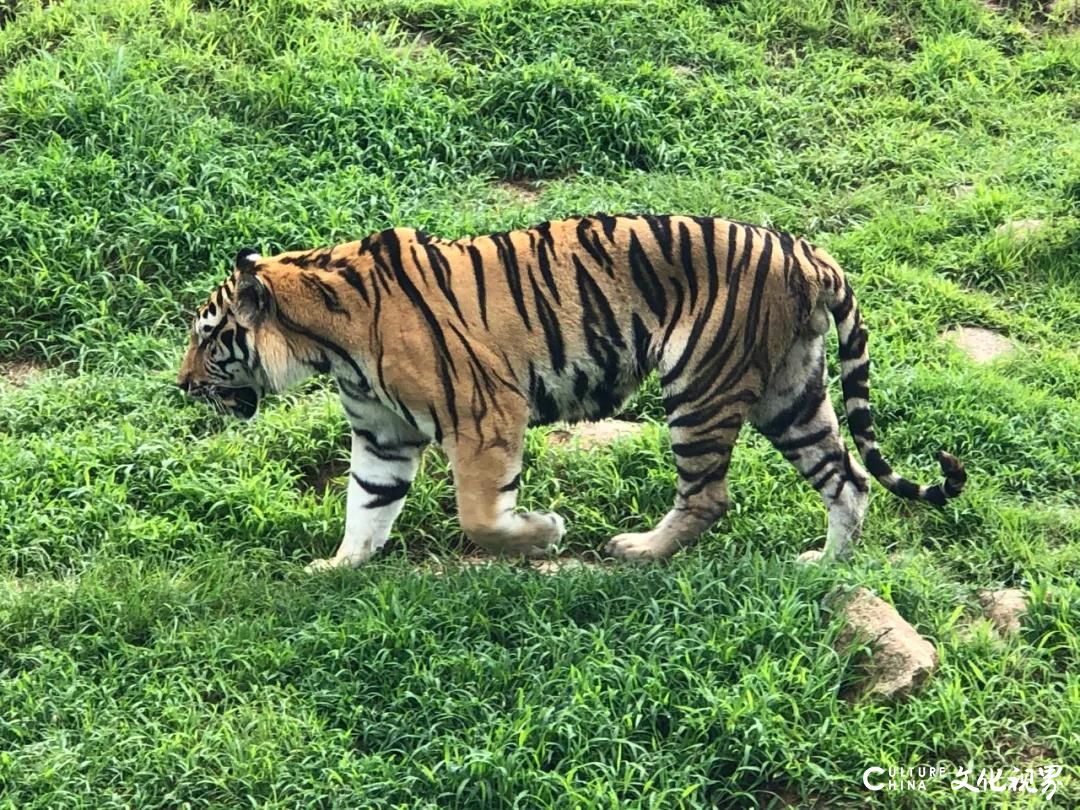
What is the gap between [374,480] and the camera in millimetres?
4891

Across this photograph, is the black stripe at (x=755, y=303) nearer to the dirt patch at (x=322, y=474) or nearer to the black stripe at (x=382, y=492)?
the black stripe at (x=382, y=492)

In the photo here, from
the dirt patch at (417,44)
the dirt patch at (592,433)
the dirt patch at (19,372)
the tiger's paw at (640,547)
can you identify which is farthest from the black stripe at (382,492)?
the dirt patch at (417,44)

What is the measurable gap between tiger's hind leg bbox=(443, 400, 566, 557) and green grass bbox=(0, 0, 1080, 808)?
16cm

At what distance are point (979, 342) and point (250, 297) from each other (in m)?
3.41

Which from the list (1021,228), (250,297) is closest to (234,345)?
(250,297)

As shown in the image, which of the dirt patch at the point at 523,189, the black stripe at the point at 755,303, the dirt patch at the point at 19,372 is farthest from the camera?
the dirt patch at the point at 523,189

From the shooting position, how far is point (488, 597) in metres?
4.42

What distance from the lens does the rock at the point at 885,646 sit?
4006 millimetres

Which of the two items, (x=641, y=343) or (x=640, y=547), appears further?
(x=640, y=547)

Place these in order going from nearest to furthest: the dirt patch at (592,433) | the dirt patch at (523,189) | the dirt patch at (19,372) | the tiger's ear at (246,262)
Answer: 1. the tiger's ear at (246,262)
2. the dirt patch at (592,433)
3. the dirt patch at (19,372)
4. the dirt patch at (523,189)

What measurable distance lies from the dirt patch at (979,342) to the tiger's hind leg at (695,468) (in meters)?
1.97

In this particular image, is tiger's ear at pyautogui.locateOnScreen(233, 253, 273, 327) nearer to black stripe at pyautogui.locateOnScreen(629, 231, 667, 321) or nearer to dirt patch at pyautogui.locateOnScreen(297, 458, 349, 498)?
dirt patch at pyautogui.locateOnScreen(297, 458, 349, 498)

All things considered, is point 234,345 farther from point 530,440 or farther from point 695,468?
point 695,468

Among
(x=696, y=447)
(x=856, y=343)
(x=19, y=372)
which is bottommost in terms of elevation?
(x=19, y=372)
